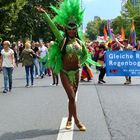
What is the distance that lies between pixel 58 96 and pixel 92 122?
16.0 ft

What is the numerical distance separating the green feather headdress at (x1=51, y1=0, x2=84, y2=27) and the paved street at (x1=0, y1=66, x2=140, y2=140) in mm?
1952

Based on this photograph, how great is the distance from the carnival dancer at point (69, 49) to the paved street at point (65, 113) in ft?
1.87

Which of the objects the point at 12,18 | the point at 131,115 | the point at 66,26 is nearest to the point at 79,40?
the point at 66,26

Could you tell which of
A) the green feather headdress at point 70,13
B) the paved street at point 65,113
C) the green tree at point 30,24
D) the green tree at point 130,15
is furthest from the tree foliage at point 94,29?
the green feather headdress at point 70,13

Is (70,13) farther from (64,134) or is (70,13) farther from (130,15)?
(130,15)

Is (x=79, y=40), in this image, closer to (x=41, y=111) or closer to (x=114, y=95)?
(x=41, y=111)

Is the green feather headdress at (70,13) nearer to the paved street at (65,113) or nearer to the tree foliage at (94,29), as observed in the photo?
the paved street at (65,113)

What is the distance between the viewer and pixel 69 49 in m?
8.56

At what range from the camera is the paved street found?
8.41 m

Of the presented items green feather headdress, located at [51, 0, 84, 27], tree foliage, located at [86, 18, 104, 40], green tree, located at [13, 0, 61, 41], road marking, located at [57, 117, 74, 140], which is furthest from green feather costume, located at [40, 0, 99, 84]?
tree foliage, located at [86, 18, 104, 40]

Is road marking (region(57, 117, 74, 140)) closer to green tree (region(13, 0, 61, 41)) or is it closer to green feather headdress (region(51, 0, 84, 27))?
green feather headdress (region(51, 0, 84, 27))

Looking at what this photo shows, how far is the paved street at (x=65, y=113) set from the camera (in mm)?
8406

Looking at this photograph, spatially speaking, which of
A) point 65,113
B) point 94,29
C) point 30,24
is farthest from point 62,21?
point 94,29

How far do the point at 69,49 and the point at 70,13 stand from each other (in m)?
0.67
